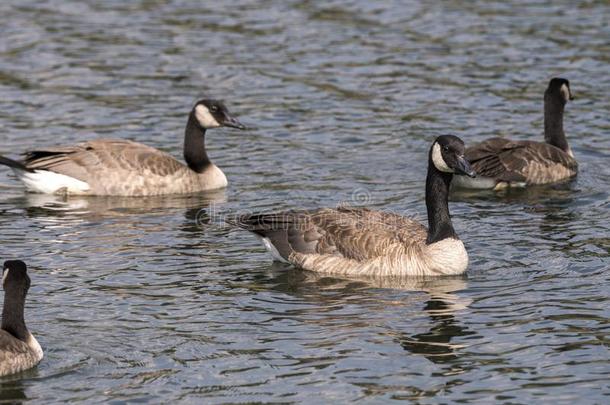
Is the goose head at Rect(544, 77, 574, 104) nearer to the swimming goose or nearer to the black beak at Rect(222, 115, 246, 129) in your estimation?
the swimming goose

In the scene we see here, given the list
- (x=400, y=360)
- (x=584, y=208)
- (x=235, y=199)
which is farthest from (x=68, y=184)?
(x=400, y=360)

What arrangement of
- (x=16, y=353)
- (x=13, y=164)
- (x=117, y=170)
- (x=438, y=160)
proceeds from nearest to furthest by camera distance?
1. (x=16, y=353)
2. (x=438, y=160)
3. (x=13, y=164)
4. (x=117, y=170)

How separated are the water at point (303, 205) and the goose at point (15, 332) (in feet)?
0.45

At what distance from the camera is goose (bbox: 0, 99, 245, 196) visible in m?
19.1

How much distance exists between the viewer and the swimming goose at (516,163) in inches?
762

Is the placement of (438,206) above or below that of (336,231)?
above

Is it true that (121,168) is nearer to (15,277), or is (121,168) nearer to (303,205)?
(303,205)

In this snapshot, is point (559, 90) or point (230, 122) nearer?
point (230, 122)

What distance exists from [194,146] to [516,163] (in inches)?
191

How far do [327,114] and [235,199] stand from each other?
15.1 ft

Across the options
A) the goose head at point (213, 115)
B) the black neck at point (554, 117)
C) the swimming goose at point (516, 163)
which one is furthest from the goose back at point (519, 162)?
the goose head at point (213, 115)

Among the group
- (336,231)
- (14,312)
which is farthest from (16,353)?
(336,231)

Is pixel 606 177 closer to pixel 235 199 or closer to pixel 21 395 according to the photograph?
pixel 235 199

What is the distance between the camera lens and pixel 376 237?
1502 centimetres
